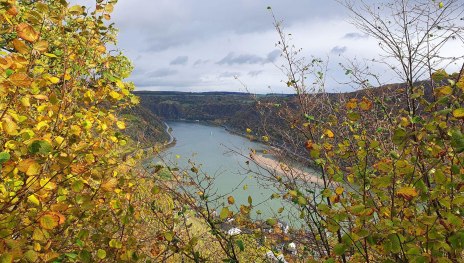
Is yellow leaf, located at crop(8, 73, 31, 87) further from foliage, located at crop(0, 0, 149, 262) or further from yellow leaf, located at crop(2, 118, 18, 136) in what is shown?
yellow leaf, located at crop(2, 118, 18, 136)

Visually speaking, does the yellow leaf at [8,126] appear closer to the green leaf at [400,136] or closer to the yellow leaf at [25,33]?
the yellow leaf at [25,33]

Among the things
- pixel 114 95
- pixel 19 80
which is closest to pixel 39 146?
pixel 19 80

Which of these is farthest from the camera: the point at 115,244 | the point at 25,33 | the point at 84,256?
the point at 115,244

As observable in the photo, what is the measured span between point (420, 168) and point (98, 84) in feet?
10.2

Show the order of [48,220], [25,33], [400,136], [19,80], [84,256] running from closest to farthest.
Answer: [19,80]
[25,33]
[48,220]
[400,136]
[84,256]

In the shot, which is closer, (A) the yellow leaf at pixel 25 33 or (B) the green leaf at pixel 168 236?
(A) the yellow leaf at pixel 25 33

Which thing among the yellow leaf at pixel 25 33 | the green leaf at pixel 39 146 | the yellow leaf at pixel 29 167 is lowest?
the yellow leaf at pixel 29 167

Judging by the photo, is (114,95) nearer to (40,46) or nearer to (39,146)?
(40,46)

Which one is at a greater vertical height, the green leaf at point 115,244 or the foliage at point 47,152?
the foliage at point 47,152

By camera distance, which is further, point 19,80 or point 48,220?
point 48,220

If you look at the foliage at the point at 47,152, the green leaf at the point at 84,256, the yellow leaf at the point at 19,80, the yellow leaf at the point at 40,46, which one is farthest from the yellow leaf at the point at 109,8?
the green leaf at the point at 84,256

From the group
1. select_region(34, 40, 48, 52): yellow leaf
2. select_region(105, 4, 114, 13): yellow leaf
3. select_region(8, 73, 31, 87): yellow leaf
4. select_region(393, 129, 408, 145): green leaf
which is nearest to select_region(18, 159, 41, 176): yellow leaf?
select_region(8, 73, 31, 87): yellow leaf

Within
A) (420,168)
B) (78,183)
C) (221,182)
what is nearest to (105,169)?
(78,183)

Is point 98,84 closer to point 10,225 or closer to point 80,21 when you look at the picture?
point 80,21
